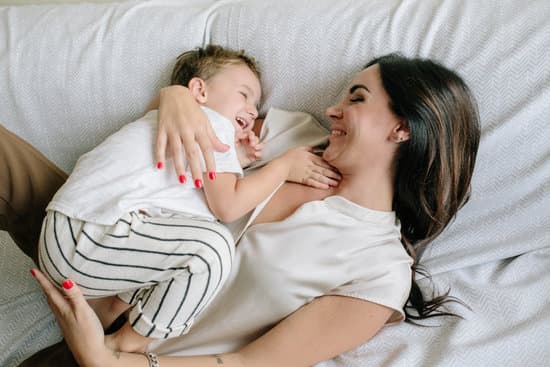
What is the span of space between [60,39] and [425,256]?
1.19 m

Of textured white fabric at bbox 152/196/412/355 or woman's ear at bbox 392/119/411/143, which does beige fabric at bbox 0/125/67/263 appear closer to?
textured white fabric at bbox 152/196/412/355

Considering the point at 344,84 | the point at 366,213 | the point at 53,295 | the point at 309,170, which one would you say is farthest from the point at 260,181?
the point at 53,295

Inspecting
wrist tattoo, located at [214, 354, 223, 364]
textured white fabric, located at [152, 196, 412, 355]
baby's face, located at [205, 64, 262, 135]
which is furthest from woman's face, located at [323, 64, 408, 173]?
wrist tattoo, located at [214, 354, 223, 364]

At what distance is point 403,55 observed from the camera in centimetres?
129

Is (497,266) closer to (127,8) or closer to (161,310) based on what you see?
(161,310)

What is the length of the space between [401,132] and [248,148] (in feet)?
1.24

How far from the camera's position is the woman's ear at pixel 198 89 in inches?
49.3

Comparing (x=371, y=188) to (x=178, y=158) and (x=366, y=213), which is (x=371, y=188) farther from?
(x=178, y=158)

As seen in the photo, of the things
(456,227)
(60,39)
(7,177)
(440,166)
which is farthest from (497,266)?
(60,39)

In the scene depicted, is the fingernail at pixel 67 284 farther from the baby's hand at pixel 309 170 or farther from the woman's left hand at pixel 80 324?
the baby's hand at pixel 309 170

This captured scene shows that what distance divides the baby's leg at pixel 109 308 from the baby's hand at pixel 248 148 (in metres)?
0.43

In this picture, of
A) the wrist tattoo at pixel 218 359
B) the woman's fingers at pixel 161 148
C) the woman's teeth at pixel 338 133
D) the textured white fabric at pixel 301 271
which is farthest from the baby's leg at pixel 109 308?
the woman's teeth at pixel 338 133

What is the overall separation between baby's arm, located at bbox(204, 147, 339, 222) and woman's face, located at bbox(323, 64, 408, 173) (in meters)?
0.05

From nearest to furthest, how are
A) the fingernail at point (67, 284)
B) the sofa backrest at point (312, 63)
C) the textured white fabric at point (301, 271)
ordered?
the fingernail at point (67, 284)
the textured white fabric at point (301, 271)
the sofa backrest at point (312, 63)
